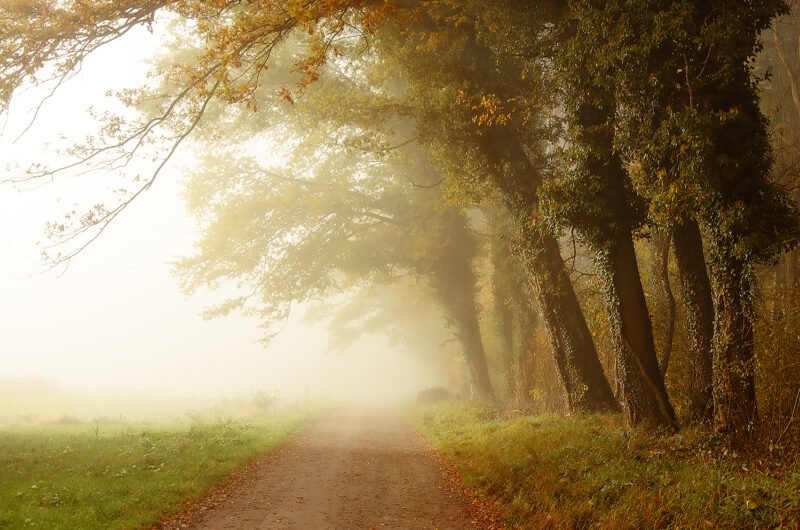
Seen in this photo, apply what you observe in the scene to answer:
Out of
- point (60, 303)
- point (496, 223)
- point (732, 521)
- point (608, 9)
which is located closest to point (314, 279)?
point (496, 223)

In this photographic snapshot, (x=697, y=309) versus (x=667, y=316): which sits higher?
(x=697, y=309)

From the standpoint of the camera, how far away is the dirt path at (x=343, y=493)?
23.6 ft

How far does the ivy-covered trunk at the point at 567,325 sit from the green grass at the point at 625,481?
126cm

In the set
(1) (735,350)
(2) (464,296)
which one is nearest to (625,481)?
(1) (735,350)

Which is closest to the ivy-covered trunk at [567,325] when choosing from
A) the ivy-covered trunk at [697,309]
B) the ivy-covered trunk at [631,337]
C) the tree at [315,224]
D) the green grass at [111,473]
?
the ivy-covered trunk at [631,337]

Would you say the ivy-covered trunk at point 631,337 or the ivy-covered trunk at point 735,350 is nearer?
the ivy-covered trunk at point 735,350

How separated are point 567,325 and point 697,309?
392 centimetres

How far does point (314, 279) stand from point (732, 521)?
65.9 feet

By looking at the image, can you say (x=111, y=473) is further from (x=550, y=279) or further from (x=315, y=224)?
(x=315, y=224)

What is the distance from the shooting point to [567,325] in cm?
1294

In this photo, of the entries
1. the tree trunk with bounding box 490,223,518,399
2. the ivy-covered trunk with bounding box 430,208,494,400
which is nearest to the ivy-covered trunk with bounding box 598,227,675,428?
the tree trunk with bounding box 490,223,518,399

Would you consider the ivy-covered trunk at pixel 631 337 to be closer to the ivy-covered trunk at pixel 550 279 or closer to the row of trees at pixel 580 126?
the row of trees at pixel 580 126

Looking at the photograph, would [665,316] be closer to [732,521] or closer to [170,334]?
[732,521]

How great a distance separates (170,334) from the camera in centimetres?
8638
